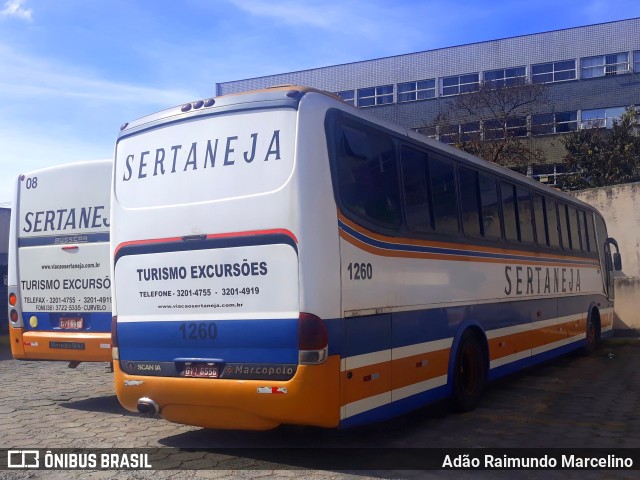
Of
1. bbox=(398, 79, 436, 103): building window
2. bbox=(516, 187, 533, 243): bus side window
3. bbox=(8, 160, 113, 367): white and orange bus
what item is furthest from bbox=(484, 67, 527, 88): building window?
bbox=(8, 160, 113, 367): white and orange bus

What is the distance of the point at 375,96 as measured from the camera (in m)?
47.3

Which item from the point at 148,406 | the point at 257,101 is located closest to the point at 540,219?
the point at 257,101

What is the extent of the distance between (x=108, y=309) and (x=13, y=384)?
358 cm

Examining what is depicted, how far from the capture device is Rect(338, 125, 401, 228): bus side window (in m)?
6.60

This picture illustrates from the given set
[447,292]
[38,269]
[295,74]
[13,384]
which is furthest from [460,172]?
[295,74]

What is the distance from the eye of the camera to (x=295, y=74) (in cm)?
4919

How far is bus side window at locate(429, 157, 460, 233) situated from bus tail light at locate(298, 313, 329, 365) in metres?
2.68

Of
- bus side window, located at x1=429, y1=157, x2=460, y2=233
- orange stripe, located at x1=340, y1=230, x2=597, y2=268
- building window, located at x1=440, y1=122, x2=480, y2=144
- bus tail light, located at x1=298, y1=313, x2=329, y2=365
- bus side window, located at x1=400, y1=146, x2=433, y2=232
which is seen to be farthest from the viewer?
building window, located at x1=440, y1=122, x2=480, y2=144

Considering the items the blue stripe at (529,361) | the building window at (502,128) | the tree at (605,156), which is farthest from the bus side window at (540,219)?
the building window at (502,128)

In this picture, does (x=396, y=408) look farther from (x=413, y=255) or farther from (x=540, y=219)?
(x=540, y=219)

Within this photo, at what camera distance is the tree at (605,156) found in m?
32.9

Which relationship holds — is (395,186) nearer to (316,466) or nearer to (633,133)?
(316,466)

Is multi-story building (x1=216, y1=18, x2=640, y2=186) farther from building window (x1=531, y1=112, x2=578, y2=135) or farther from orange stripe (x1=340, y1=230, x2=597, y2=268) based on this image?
orange stripe (x1=340, y1=230, x2=597, y2=268)

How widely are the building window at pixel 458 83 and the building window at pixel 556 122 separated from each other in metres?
4.67
